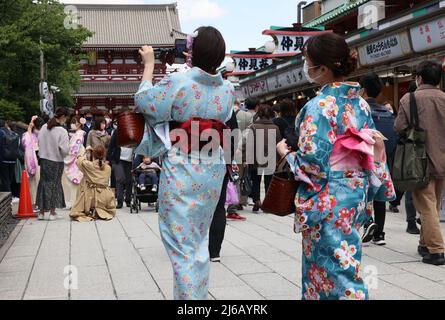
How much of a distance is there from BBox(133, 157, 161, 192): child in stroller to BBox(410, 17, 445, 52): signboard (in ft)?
16.6

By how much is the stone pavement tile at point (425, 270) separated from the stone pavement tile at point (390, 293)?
18.6 inches

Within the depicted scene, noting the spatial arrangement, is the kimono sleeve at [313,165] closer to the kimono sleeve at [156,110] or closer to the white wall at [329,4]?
the kimono sleeve at [156,110]

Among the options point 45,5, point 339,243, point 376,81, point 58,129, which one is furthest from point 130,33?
point 339,243

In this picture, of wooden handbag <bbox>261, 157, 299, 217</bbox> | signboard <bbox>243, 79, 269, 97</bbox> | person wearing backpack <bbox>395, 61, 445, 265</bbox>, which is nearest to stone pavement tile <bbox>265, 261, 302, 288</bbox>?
person wearing backpack <bbox>395, 61, 445, 265</bbox>

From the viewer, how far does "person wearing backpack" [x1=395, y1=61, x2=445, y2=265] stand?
17.3ft

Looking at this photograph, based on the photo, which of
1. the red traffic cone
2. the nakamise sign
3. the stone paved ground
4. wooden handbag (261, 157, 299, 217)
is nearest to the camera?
wooden handbag (261, 157, 299, 217)

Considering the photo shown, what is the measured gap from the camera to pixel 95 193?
353 inches

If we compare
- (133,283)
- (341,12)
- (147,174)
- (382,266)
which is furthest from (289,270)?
(341,12)

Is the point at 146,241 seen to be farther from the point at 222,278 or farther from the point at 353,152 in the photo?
the point at 353,152

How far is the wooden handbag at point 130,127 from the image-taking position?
329cm

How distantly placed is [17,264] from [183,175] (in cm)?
315

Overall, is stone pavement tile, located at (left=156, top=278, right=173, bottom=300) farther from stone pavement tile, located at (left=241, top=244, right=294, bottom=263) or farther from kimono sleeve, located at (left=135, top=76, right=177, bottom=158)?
kimono sleeve, located at (left=135, top=76, right=177, bottom=158)

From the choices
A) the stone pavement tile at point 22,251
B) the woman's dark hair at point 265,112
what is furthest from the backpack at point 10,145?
the woman's dark hair at point 265,112

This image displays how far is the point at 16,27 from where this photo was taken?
2094 centimetres
